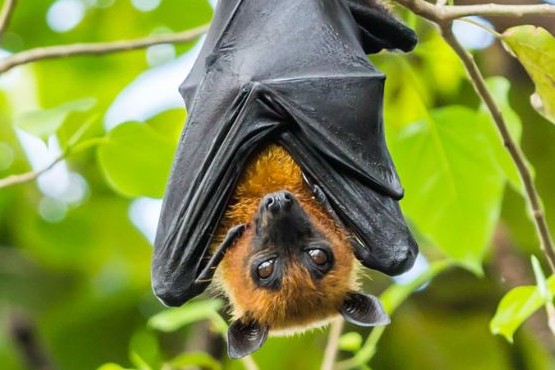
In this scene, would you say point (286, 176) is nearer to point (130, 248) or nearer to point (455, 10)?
point (455, 10)

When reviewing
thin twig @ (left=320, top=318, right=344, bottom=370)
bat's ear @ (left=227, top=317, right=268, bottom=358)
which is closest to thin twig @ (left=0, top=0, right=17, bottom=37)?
bat's ear @ (left=227, top=317, right=268, bottom=358)

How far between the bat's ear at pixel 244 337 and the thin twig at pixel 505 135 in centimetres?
137

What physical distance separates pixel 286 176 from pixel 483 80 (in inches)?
45.4

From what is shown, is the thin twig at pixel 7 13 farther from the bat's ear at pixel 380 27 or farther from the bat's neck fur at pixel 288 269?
the bat's ear at pixel 380 27

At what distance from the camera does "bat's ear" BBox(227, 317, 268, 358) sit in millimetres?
4969

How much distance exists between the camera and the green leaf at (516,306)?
441cm

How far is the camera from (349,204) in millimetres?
5020

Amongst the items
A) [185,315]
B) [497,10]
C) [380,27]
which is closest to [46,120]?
[185,315]

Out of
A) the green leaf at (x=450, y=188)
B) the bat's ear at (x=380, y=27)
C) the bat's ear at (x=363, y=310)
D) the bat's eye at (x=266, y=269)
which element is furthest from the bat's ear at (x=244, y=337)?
the bat's ear at (x=380, y=27)

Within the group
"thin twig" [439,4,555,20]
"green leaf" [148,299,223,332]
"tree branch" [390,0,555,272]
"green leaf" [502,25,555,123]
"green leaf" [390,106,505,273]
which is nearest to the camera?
"thin twig" [439,4,555,20]

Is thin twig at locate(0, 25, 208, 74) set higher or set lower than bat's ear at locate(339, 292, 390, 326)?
higher

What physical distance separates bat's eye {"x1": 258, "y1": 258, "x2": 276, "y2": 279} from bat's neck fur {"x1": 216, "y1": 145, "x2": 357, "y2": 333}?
0.22 feet

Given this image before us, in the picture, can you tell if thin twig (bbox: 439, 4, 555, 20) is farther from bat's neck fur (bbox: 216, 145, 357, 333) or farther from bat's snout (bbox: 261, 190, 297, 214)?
bat's neck fur (bbox: 216, 145, 357, 333)

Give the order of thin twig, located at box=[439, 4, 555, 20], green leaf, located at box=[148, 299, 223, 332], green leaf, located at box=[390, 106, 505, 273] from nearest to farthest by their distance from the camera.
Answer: thin twig, located at box=[439, 4, 555, 20]
green leaf, located at box=[148, 299, 223, 332]
green leaf, located at box=[390, 106, 505, 273]
